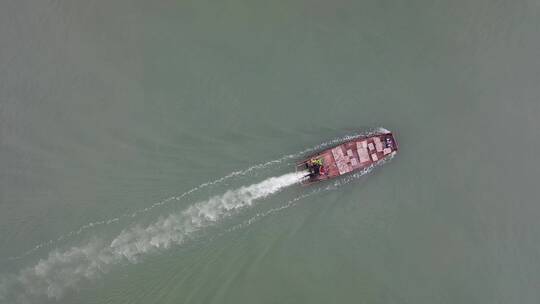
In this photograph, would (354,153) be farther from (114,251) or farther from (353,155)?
(114,251)

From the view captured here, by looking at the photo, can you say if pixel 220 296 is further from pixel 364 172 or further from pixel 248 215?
pixel 364 172

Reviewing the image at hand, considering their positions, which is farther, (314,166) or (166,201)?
(314,166)

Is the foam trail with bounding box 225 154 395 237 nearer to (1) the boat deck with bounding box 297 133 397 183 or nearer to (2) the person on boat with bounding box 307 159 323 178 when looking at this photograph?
(1) the boat deck with bounding box 297 133 397 183

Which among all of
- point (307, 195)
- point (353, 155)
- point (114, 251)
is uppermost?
point (353, 155)

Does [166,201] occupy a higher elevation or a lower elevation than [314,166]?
higher

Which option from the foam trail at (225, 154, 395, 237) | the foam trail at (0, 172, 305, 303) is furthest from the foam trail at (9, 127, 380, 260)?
the foam trail at (225, 154, 395, 237)

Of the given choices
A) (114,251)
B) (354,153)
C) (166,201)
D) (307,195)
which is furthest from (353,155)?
(114,251)

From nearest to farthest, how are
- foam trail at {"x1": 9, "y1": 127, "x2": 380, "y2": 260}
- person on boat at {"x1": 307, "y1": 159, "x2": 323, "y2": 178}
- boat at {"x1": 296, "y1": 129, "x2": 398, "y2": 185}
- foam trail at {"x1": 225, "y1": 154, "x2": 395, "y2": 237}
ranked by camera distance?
foam trail at {"x1": 9, "y1": 127, "x2": 380, "y2": 260} < foam trail at {"x1": 225, "y1": 154, "x2": 395, "y2": 237} < person on boat at {"x1": 307, "y1": 159, "x2": 323, "y2": 178} < boat at {"x1": 296, "y1": 129, "x2": 398, "y2": 185}
